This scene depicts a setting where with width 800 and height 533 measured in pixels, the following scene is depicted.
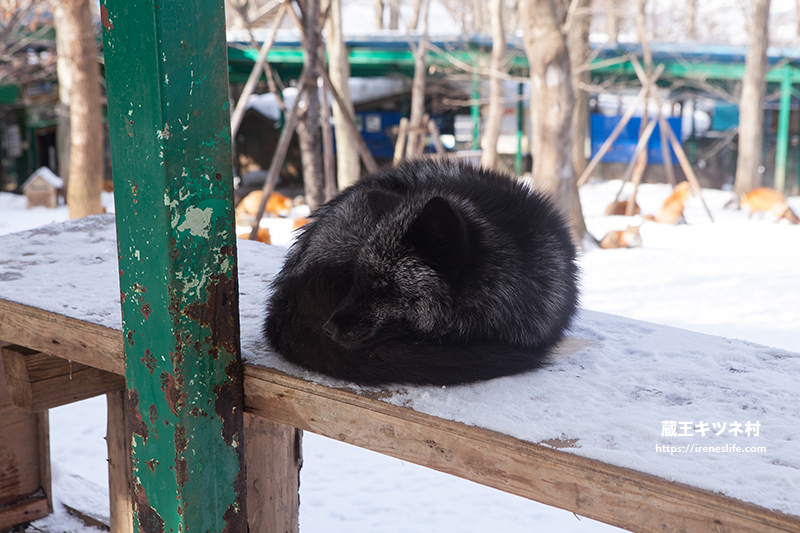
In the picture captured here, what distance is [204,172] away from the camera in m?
1.50

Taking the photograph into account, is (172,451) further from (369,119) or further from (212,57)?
(369,119)

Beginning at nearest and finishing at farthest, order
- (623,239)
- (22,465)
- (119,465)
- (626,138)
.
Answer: (119,465)
(22,465)
(623,239)
(626,138)

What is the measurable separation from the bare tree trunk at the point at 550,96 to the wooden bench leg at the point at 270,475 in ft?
17.5

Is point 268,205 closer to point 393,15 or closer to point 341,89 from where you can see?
point 341,89

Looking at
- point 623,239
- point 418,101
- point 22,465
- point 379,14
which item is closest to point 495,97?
point 418,101

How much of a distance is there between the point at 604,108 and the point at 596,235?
10.6 m

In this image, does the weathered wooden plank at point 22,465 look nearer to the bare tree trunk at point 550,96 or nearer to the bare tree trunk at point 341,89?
the bare tree trunk at point 550,96

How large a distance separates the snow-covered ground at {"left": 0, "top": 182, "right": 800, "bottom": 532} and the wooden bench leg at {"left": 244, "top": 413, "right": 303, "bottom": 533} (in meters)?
0.79

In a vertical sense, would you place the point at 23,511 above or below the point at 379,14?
below

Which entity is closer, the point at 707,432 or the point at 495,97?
the point at 707,432

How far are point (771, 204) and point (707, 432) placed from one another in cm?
1089

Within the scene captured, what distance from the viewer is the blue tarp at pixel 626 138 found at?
15.6 meters

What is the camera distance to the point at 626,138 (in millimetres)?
15781

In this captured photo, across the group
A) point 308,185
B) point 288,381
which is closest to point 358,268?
point 288,381
